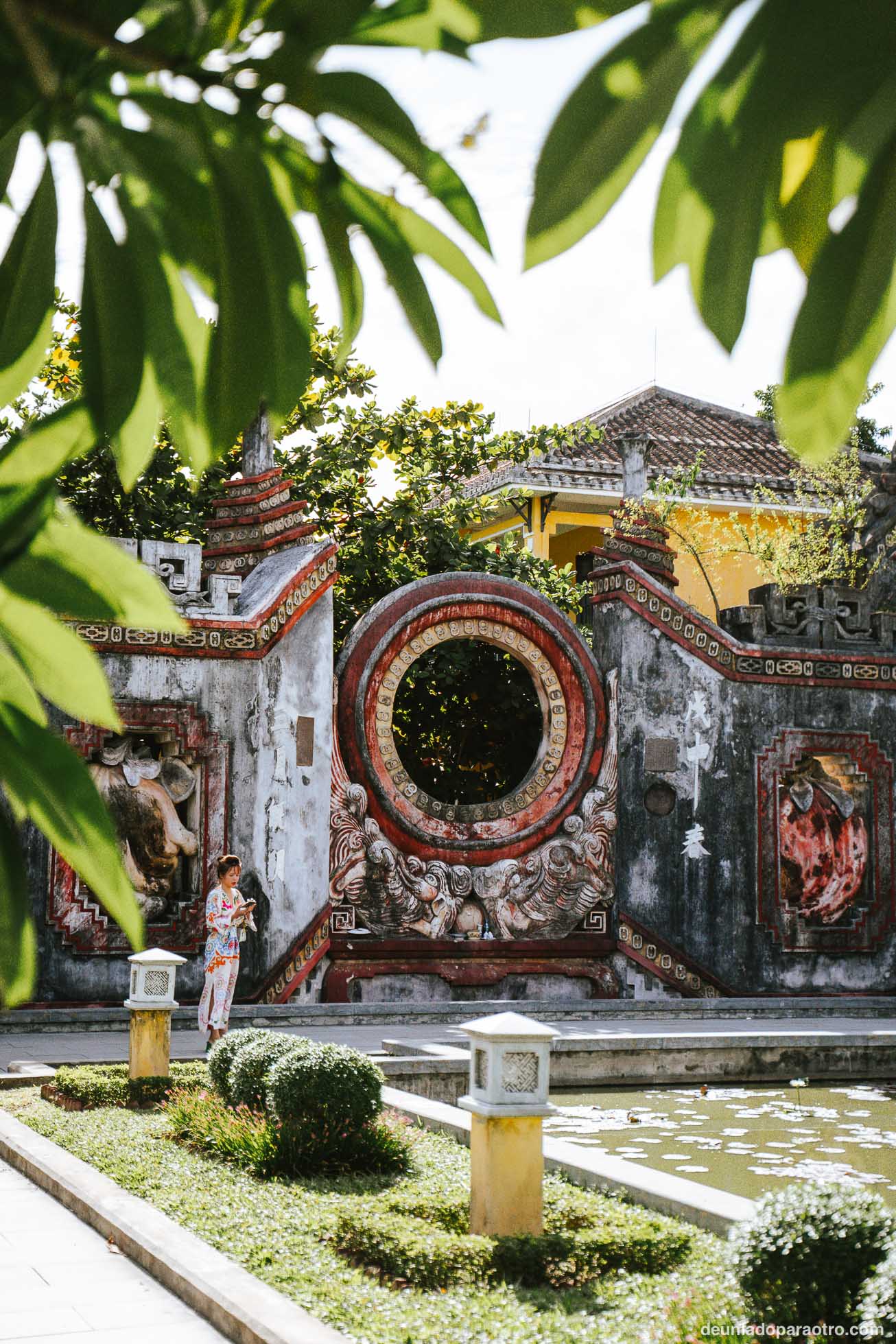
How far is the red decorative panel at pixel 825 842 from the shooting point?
13.4m

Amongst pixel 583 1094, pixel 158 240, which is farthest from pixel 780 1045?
pixel 158 240

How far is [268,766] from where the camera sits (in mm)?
11992

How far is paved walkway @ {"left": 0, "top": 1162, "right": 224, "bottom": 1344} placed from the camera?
14.9 feet

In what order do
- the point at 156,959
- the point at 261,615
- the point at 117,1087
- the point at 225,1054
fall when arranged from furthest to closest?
the point at 261,615, the point at 156,959, the point at 117,1087, the point at 225,1054

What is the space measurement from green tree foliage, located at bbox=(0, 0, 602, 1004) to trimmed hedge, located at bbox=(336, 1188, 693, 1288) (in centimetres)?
455

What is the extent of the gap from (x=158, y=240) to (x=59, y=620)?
212 mm

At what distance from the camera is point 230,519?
12875mm

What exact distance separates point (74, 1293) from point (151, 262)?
4836 mm

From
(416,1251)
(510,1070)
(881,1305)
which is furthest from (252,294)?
(510,1070)

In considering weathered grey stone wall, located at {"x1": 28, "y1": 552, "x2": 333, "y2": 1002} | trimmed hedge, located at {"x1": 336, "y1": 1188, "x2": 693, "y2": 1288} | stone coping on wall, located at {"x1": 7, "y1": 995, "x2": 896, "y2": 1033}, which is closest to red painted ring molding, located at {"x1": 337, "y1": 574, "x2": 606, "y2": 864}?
weathered grey stone wall, located at {"x1": 28, "y1": 552, "x2": 333, "y2": 1002}

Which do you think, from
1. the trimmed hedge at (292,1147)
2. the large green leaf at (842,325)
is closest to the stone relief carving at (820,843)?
the trimmed hedge at (292,1147)

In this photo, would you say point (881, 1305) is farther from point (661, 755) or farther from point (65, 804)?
point (661, 755)

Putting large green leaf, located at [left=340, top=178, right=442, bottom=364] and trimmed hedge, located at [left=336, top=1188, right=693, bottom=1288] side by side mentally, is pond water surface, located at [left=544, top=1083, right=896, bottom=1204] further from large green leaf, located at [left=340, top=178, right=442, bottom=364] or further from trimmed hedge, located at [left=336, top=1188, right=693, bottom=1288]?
large green leaf, located at [left=340, top=178, right=442, bottom=364]

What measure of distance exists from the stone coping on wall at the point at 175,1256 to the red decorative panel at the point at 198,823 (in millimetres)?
4201
